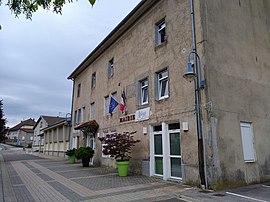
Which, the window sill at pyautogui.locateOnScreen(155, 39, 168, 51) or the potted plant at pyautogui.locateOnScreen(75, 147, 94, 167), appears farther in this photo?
the potted plant at pyautogui.locateOnScreen(75, 147, 94, 167)

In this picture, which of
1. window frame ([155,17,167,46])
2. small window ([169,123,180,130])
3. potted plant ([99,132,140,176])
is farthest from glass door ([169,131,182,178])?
window frame ([155,17,167,46])

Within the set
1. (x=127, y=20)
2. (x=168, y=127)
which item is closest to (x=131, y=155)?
(x=168, y=127)

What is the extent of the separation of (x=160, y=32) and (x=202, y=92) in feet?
15.8

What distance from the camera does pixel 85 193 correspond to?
24.4ft

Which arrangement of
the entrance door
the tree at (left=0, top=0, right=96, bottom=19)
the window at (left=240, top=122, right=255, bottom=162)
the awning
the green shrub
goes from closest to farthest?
the tree at (left=0, top=0, right=96, bottom=19), the window at (left=240, top=122, right=255, bottom=162), the entrance door, the green shrub, the awning

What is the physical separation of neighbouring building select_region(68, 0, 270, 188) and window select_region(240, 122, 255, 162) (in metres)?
0.04

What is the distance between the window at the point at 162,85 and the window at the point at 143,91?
1.19 meters

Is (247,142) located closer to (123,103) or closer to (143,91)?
(143,91)

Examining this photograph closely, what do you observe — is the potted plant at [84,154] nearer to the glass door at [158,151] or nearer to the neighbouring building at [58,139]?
the glass door at [158,151]

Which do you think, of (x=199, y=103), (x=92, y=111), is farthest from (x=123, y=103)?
(x=199, y=103)

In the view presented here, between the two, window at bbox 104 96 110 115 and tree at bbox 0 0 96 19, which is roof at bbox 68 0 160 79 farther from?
tree at bbox 0 0 96 19

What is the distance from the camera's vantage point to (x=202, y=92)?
841 cm

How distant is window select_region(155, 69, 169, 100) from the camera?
10609 millimetres

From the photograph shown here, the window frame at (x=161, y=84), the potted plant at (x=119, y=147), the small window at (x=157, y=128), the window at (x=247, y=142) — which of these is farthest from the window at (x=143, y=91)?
the window at (x=247, y=142)
